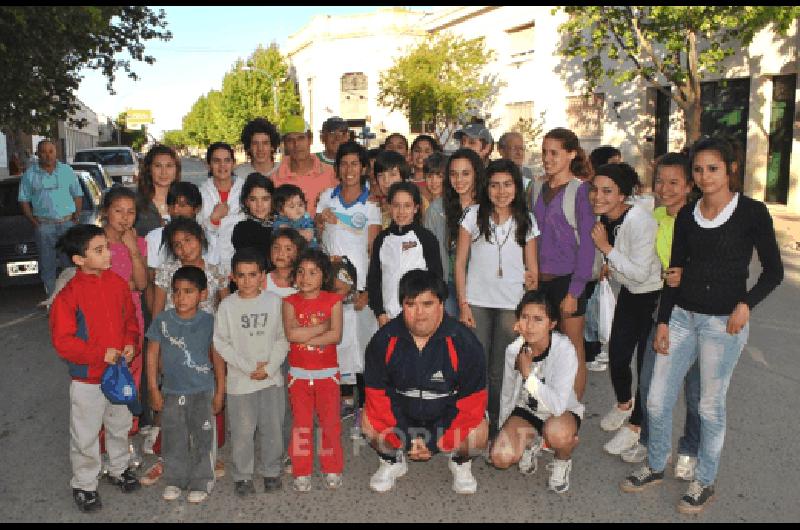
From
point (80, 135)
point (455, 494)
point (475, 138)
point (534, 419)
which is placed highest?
point (80, 135)

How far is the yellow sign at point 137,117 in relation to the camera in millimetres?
110375

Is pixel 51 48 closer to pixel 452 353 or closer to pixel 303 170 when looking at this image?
pixel 303 170

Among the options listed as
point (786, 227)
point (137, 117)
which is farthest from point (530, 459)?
point (137, 117)

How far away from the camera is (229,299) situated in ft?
12.8

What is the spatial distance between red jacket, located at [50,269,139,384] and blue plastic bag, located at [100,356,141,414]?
9 cm

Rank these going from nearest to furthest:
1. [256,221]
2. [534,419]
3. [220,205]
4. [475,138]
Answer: [534,419]
[256,221]
[220,205]
[475,138]

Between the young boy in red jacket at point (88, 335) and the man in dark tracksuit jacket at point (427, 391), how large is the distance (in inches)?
58.6

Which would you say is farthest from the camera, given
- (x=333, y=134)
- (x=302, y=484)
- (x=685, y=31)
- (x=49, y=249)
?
(x=685, y=31)

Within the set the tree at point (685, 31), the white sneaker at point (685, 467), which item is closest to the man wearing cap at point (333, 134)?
the white sneaker at point (685, 467)

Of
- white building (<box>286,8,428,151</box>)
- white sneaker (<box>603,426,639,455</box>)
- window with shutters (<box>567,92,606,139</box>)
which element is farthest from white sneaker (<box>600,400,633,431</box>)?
white building (<box>286,8,428,151</box>)

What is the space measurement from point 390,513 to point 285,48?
183ft

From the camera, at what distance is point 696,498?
3.57 meters

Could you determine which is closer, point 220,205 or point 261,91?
point 220,205

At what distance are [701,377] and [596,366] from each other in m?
2.56
